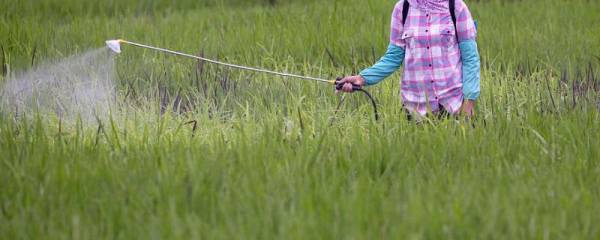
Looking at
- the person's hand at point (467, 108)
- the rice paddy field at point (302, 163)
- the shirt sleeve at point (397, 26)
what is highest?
the shirt sleeve at point (397, 26)

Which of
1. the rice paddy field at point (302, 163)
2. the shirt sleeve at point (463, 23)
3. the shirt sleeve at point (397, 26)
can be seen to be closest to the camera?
the rice paddy field at point (302, 163)

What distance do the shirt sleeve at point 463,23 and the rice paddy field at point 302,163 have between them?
0.31 m

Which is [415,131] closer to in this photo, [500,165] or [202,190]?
[500,165]

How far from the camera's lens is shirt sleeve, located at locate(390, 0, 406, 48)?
3879 millimetres

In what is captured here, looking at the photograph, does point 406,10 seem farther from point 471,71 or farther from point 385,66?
point 471,71

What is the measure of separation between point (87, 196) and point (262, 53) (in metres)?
3.25

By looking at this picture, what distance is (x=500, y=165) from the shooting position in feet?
10.1

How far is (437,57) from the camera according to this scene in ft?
12.5

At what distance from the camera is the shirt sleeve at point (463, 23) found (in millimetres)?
3777

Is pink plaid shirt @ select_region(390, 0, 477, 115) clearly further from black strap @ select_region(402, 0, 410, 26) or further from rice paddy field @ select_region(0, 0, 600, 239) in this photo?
rice paddy field @ select_region(0, 0, 600, 239)

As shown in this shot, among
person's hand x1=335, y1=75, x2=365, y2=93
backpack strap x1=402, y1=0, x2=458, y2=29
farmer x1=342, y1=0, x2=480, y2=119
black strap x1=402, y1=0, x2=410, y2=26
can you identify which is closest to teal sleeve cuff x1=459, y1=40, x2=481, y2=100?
farmer x1=342, y1=0, x2=480, y2=119

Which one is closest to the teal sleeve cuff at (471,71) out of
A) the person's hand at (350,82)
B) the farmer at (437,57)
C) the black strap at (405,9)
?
the farmer at (437,57)

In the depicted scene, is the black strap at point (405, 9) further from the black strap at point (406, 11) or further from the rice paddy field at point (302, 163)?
the rice paddy field at point (302, 163)

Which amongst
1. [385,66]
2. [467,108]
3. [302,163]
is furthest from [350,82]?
[302,163]
